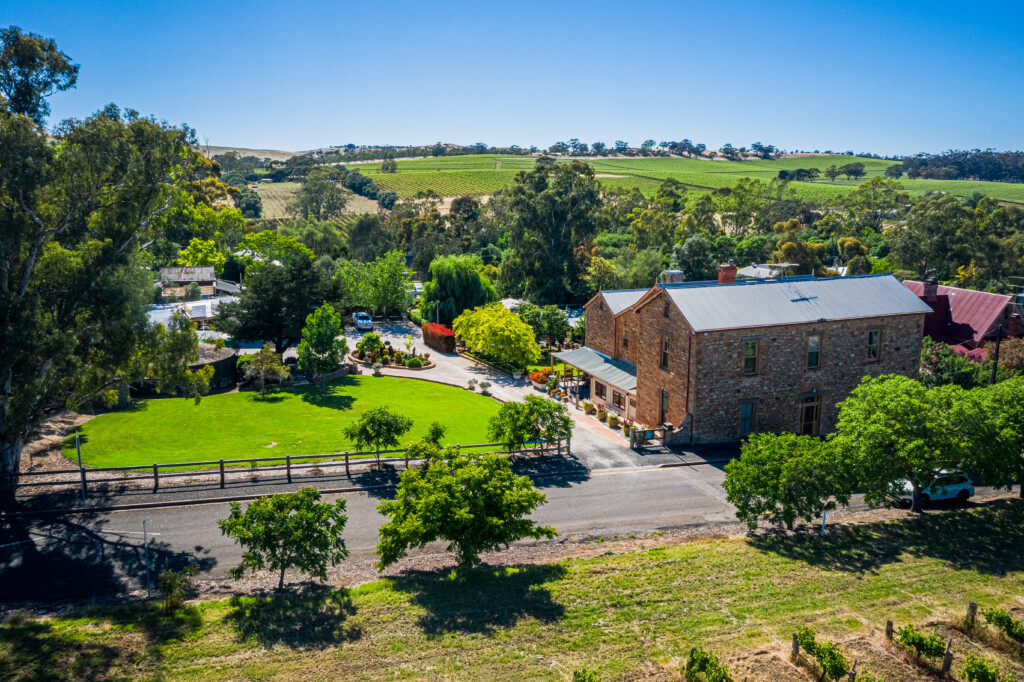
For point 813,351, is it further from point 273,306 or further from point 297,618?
point 273,306

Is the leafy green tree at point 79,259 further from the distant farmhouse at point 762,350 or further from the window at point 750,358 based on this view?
the window at point 750,358

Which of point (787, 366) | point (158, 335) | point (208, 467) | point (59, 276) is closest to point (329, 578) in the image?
Answer: point (208, 467)

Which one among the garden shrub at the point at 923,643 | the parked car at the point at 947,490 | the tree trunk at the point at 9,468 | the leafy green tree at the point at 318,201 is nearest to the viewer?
the garden shrub at the point at 923,643

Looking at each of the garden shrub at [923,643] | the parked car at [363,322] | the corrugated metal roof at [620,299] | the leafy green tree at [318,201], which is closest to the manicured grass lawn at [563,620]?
the garden shrub at [923,643]

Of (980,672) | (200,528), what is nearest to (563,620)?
(980,672)

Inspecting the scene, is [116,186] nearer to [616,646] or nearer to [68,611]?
[68,611]

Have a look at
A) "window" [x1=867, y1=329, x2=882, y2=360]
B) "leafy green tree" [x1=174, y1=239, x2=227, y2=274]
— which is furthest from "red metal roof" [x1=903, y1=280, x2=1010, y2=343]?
"leafy green tree" [x1=174, y1=239, x2=227, y2=274]

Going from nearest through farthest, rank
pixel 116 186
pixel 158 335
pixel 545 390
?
1. pixel 116 186
2. pixel 158 335
3. pixel 545 390
